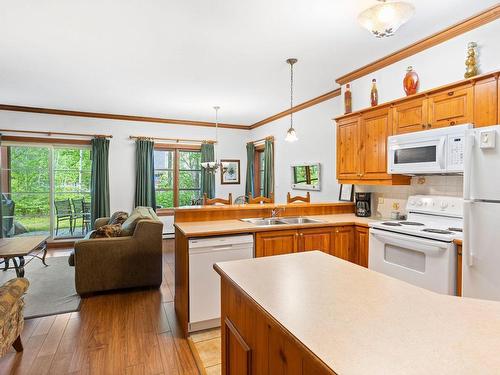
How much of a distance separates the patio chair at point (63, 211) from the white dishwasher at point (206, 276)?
4.63 m

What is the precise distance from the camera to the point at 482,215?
6.36 ft

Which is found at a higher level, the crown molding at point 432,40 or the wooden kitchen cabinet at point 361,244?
the crown molding at point 432,40

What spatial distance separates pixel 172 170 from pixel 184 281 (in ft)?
14.6

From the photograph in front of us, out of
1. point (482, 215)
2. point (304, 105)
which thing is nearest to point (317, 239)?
point (482, 215)

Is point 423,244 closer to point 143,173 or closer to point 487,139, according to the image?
point 487,139

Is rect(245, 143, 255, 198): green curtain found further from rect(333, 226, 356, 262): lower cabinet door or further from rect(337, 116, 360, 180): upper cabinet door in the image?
rect(333, 226, 356, 262): lower cabinet door

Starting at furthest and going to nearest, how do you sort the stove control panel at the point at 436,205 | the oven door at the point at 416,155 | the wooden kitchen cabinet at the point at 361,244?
the wooden kitchen cabinet at the point at 361,244 < the stove control panel at the point at 436,205 < the oven door at the point at 416,155

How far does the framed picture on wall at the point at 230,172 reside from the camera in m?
7.30

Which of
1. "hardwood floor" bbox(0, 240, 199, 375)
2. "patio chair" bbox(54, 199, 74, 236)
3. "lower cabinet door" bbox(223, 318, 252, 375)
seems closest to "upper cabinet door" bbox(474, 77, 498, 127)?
"lower cabinet door" bbox(223, 318, 252, 375)

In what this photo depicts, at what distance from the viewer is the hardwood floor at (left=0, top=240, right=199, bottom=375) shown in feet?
7.20

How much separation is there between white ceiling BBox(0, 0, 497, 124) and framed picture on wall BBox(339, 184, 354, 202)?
1492mm

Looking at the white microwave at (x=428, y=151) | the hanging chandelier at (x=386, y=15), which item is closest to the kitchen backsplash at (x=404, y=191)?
the white microwave at (x=428, y=151)

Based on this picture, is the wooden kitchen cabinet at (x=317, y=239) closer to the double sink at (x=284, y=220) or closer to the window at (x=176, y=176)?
the double sink at (x=284, y=220)

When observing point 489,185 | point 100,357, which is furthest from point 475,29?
point 100,357
